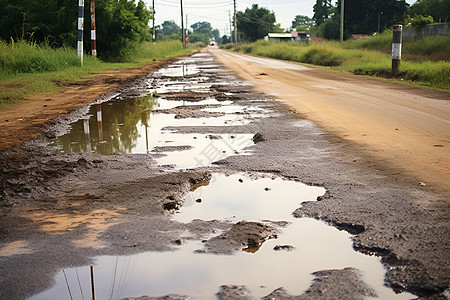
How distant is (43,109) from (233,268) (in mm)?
7746

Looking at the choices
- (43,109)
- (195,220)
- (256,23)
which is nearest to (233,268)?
(195,220)

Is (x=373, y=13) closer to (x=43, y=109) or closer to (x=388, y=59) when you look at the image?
(x=388, y=59)

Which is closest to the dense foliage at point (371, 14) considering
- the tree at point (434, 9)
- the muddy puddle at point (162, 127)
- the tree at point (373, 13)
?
the tree at point (373, 13)

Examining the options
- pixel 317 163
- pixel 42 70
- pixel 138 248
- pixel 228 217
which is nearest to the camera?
pixel 138 248

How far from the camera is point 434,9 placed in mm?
44719

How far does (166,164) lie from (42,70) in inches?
538

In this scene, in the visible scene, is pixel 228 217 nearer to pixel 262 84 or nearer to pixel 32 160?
pixel 32 160

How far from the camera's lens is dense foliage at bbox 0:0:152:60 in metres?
24.7

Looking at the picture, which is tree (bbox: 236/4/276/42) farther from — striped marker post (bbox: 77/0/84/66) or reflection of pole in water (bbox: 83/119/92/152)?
reflection of pole in water (bbox: 83/119/92/152)

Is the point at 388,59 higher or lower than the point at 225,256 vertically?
higher

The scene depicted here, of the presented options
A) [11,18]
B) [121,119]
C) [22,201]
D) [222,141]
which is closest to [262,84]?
[121,119]

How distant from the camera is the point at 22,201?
173 inches

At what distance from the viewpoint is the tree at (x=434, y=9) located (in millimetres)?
41625

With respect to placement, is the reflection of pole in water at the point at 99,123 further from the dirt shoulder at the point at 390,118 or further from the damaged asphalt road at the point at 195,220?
the dirt shoulder at the point at 390,118
